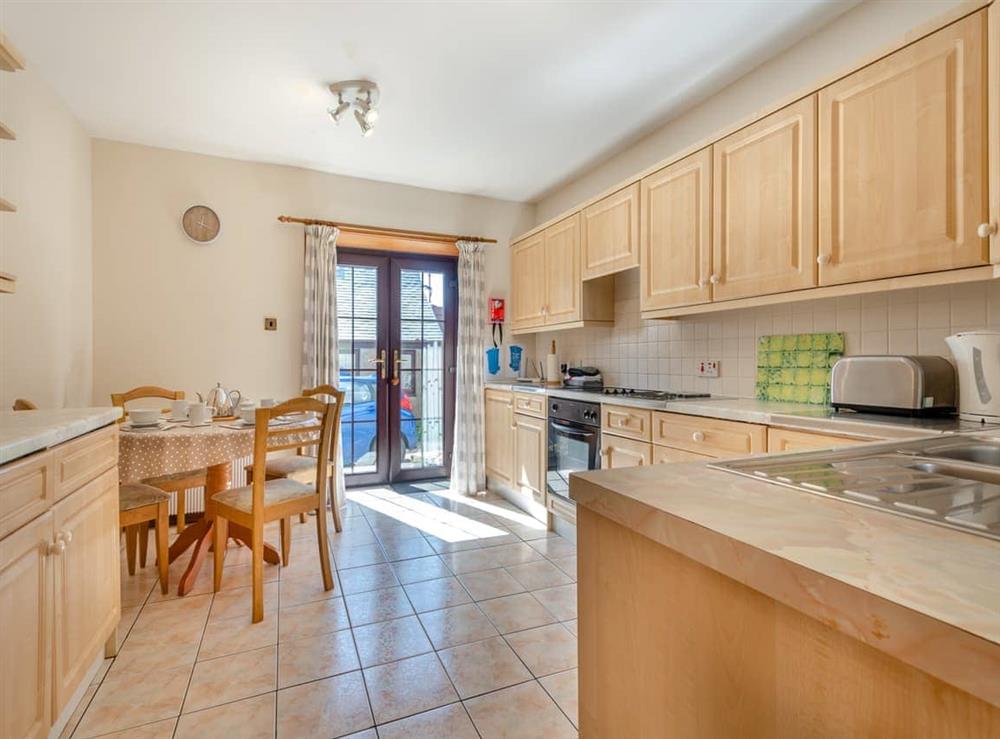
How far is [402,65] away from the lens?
2.53 meters

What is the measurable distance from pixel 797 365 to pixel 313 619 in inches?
97.9

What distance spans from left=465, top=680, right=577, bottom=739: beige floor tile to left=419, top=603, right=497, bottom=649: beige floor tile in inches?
13.4

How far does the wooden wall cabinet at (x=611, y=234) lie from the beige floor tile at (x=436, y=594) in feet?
6.69

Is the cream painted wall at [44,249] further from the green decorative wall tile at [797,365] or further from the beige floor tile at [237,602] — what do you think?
the green decorative wall tile at [797,365]

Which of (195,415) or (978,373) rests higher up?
(978,373)

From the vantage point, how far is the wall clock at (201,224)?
3.50 metres

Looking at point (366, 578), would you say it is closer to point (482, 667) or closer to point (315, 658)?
point (315, 658)

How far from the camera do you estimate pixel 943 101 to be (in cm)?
156

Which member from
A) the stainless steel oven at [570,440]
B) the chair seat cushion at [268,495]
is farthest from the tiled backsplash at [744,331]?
the chair seat cushion at [268,495]

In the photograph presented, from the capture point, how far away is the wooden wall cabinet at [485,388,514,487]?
152 inches

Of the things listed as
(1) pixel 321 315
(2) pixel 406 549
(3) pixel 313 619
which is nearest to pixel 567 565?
(2) pixel 406 549

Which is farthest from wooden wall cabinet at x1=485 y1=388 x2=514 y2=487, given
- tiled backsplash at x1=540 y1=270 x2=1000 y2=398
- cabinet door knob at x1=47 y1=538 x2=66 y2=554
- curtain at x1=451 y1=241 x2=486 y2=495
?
cabinet door knob at x1=47 y1=538 x2=66 y2=554

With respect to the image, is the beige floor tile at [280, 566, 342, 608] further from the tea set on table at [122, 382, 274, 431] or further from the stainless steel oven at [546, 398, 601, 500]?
the stainless steel oven at [546, 398, 601, 500]

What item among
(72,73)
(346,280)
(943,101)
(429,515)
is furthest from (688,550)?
(346,280)
